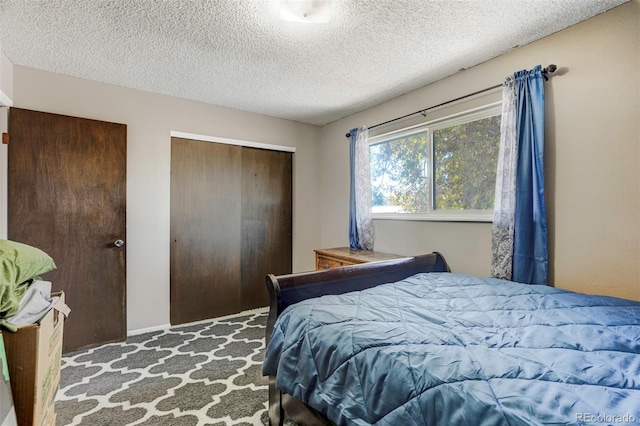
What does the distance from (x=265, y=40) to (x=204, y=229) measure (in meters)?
2.06

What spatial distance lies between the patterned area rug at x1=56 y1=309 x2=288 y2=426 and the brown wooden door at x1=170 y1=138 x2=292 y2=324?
0.50 meters

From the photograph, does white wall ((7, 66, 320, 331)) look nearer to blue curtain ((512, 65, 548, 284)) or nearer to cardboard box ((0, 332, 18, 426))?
cardboard box ((0, 332, 18, 426))

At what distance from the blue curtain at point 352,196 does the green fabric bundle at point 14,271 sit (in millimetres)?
2587

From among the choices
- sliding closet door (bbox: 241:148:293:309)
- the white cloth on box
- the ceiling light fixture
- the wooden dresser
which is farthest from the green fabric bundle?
sliding closet door (bbox: 241:148:293:309)

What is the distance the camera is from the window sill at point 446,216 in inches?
90.4

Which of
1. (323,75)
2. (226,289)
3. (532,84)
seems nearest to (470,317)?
(532,84)

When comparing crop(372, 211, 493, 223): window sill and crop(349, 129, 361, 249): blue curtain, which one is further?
crop(349, 129, 361, 249): blue curtain

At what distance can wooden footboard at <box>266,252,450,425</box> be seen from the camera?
1.44 meters

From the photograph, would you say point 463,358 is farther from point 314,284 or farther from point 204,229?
point 204,229

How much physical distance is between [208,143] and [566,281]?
3.40 m

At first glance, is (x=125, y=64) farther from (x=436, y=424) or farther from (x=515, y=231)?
(x=515, y=231)

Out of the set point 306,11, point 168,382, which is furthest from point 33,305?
point 306,11

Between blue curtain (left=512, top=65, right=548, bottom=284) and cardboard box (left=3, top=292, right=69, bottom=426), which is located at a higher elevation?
blue curtain (left=512, top=65, right=548, bottom=284)

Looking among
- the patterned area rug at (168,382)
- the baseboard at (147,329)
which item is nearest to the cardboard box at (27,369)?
the patterned area rug at (168,382)
